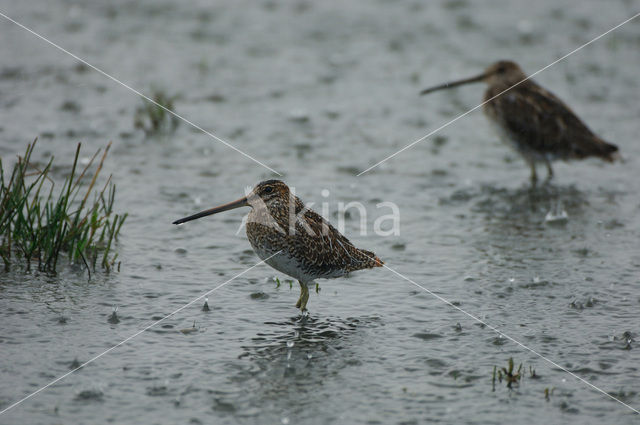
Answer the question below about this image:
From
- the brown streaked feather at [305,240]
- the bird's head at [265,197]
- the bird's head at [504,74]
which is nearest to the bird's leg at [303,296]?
the brown streaked feather at [305,240]

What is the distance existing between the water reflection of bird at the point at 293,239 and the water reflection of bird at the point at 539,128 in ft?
12.9

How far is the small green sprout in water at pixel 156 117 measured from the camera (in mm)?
11375

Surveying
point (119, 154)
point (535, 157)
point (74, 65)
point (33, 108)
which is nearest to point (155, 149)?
point (119, 154)

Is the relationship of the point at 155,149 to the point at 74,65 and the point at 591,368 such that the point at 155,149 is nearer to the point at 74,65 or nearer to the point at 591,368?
the point at 74,65

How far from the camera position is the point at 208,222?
9.10 meters

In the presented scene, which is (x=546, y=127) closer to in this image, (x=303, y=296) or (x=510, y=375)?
(x=303, y=296)

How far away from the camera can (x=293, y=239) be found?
674 centimetres

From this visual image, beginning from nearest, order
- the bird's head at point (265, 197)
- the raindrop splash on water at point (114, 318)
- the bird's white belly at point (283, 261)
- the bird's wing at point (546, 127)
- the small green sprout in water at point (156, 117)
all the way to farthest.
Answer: the raindrop splash on water at point (114, 318), the bird's white belly at point (283, 261), the bird's head at point (265, 197), the bird's wing at point (546, 127), the small green sprout in water at point (156, 117)

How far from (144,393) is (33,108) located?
7.30 m

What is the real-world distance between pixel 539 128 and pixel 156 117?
193 inches

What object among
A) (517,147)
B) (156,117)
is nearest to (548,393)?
(517,147)

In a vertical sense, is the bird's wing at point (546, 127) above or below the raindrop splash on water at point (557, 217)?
above
